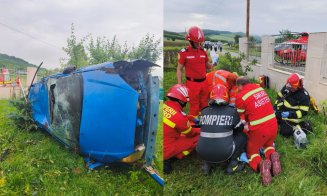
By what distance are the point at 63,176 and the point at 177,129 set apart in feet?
3.60

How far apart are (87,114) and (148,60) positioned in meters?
0.77

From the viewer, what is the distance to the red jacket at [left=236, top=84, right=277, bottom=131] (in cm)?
297

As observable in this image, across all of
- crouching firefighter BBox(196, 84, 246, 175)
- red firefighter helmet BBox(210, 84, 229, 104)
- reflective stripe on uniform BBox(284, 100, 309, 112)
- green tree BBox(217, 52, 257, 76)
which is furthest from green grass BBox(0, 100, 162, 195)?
green tree BBox(217, 52, 257, 76)

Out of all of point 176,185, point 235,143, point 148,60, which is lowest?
point 176,185

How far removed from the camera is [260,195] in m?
2.44

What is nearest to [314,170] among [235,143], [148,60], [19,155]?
[235,143]

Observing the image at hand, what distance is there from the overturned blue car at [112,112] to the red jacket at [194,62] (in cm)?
151

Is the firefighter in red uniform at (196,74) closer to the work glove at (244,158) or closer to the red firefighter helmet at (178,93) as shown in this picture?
the red firefighter helmet at (178,93)

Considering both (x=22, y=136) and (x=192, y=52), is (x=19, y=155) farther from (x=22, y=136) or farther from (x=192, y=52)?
(x=192, y=52)

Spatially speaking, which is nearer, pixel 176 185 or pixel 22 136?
pixel 176 185

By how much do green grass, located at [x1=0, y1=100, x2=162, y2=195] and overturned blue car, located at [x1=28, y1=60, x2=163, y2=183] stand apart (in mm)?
117

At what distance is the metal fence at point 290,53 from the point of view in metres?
5.25

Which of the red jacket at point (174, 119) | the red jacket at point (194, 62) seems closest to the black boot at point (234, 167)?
the red jacket at point (174, 119)

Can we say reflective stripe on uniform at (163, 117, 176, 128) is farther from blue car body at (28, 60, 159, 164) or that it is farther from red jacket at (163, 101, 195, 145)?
blue car body at (28, 60, 159, 164)
